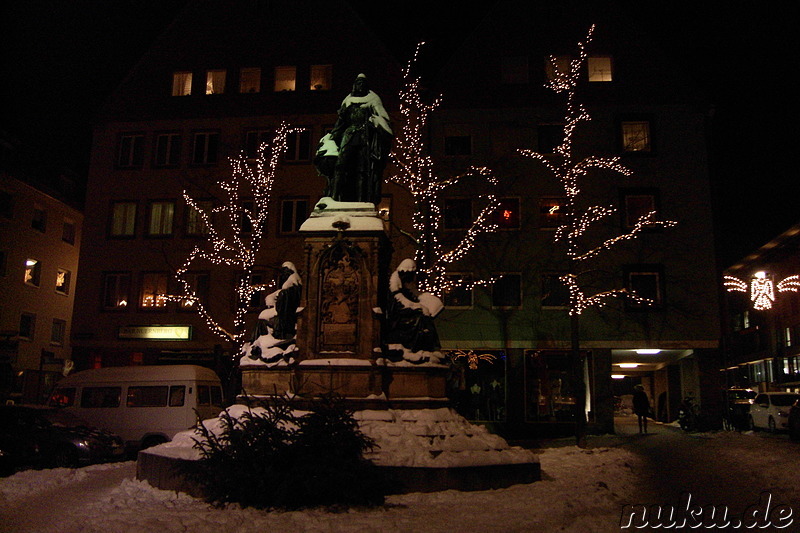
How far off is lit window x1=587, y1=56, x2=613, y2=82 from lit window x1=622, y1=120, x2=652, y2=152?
7.06ft

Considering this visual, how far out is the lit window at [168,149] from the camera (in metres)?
30.9

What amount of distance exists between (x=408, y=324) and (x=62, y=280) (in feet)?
103

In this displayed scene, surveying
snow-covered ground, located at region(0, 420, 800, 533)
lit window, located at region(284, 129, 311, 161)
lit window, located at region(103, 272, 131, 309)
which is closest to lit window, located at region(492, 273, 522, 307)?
lit window, located at region(284, 129, 311, 161)

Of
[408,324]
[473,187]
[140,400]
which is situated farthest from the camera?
[473,187]

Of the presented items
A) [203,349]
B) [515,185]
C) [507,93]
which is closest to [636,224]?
[515,185]

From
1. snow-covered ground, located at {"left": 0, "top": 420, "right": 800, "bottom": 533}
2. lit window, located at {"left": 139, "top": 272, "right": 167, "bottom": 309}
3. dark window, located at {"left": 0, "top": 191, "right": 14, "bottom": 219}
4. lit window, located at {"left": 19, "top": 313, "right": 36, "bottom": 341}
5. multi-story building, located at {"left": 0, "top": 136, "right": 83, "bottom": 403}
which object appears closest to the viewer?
snow-covered ground, located at {"left": 0, "top": 420, "right": 800, "bottom": 533}

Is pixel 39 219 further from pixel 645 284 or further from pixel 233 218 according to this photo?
pixel 645 284

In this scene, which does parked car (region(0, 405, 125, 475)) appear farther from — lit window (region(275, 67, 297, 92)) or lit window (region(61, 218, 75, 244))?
lit window (region(61, 218, 75, 244))

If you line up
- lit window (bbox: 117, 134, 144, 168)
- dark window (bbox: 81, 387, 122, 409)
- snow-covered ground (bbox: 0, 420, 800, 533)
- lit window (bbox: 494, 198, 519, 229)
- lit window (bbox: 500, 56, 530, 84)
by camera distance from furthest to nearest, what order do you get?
lit window (bbox: 117, 134, 144, 168) < lit window (bbox: 500, 56, 530, 84) < lit window (bbox: 494, 198, 519, 229) < dark window (bbox: 81, 387, 122, 409) < snow-covered ground (bbox: 0, 420, 800, 533)

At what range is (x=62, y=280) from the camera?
3819 cm

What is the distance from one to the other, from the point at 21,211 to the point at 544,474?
1241 inches

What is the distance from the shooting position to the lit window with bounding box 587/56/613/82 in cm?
2922

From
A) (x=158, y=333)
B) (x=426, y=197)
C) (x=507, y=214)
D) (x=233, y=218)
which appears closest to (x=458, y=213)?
(x=507, y=214)

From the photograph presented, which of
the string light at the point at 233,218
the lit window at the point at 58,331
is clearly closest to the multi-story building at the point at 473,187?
the string light at the point at 233,218
